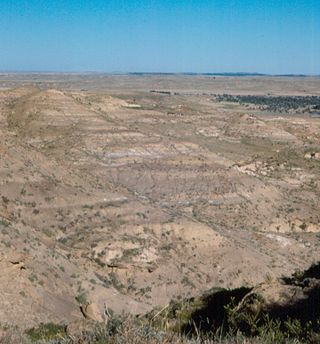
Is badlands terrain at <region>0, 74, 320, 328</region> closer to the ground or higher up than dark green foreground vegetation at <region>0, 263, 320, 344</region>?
closer to the ground

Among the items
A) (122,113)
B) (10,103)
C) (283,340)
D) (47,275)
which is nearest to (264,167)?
(122,113)

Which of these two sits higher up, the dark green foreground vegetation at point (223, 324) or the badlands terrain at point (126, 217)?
the dark green foreground vegetation at point (223, 324)

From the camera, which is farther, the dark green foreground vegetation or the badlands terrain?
the badlands terrain

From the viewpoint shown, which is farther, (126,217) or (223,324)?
(126,217)

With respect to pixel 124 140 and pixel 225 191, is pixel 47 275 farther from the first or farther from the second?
pixel 124 140

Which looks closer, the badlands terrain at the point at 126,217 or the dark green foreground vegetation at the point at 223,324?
the dark green foreground vegetation at the point at 223,324
